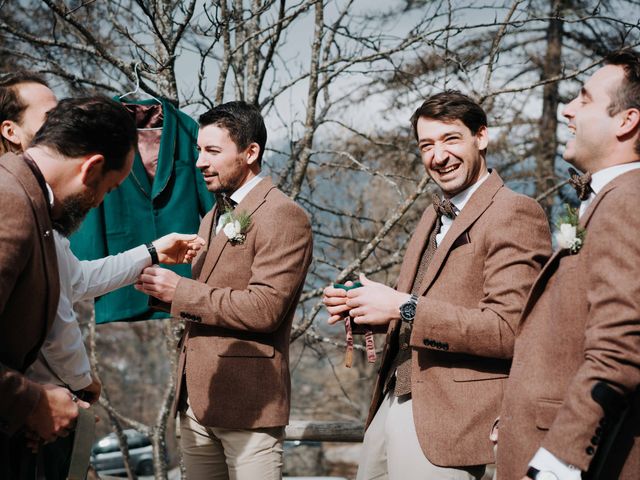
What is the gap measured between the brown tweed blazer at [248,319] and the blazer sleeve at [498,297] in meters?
0.74

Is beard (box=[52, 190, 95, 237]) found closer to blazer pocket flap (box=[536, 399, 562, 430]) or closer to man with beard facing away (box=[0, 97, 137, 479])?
man with beard facing away (box=[0, 97, 137, 479])

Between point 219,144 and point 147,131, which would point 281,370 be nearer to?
point 219,144

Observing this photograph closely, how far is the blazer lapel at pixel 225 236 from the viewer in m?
3.49

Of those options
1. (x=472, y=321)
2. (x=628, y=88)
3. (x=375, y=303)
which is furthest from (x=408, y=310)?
(x=628, y=88)

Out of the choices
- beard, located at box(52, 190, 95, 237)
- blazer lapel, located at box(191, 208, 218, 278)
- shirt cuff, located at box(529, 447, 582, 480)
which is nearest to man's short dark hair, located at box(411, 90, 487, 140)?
blazer lapel, located at box(191, 208, 218, 278)

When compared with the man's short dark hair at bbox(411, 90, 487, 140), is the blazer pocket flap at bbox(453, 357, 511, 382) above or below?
below

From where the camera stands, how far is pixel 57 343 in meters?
2.51

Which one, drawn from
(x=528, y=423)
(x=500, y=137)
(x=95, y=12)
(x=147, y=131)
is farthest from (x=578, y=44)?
(x=528, y=423)

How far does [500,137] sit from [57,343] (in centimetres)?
1031

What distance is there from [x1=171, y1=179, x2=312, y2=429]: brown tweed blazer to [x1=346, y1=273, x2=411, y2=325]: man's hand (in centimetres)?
43

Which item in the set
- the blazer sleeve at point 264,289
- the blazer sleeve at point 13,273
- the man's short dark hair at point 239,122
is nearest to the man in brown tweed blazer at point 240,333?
the blazer sleeve at point 264,289

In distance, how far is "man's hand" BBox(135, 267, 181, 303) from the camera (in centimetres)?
337

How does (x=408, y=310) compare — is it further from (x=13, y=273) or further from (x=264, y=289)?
(x=13, y=273)

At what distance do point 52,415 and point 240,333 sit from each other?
121 cm
